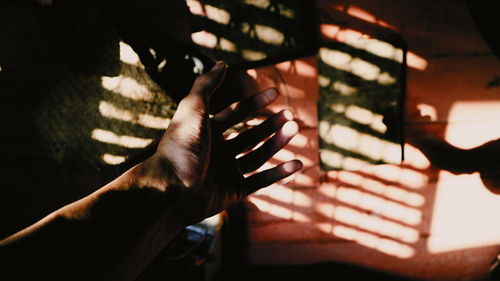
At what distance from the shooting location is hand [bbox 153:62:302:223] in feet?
3.81

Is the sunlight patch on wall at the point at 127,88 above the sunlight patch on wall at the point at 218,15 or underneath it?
underneath

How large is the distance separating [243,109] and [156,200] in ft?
2.29

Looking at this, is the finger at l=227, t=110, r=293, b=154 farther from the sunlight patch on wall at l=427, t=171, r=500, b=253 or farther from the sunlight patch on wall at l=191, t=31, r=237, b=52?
the sunlight patch on wall at l=427, t=171, r=500, b=253

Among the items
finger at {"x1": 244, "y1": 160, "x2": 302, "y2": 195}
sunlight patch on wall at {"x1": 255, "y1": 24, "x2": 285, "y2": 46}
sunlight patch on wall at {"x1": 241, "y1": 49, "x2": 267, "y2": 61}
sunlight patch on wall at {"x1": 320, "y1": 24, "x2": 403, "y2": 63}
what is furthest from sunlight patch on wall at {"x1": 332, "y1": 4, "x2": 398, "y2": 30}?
finger at {"x1": 244, "y1": 160, "x2": 302, "y2": 195}

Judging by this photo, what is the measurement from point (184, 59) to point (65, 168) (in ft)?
4.49

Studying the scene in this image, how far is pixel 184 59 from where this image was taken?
1405 millimetres

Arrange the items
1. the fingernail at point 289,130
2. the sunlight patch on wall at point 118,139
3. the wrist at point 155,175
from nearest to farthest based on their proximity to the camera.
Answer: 1. the wrist at point 155,175
2. the fingernail at point 289,130
3. the sunlight patch on wall at point 118,139

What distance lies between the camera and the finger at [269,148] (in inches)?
59.0

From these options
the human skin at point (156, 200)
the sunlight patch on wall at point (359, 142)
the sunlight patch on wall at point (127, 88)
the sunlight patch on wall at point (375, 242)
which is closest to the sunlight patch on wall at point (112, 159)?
the sunlight patch on wall at point (127, 88)

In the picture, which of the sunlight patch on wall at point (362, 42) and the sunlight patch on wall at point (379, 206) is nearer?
the sunlight patch on wall at point (362, 42)

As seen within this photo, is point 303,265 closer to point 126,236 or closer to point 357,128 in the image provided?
point 357,128

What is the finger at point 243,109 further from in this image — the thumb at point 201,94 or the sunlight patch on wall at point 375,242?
the sunlight patch on wall at point 375,242

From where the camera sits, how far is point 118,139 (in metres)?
1.81

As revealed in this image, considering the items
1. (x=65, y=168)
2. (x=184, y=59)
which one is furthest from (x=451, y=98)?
(x=65, y=168)
